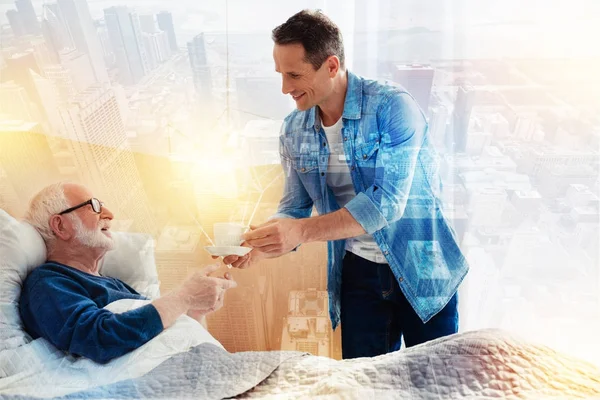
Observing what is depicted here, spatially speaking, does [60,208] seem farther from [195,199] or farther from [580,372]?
[580,372]

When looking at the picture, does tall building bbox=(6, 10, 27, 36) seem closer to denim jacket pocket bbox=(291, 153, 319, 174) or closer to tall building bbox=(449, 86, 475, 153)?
denim jacket pocket bbox=(291, 153, 319, 174)

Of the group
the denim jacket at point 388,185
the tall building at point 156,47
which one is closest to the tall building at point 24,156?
the tall building at point 156,47

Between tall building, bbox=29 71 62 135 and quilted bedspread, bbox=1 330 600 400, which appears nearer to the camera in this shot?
quilted bedspread, bbox=1 330 600 400

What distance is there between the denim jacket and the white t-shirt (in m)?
0.02

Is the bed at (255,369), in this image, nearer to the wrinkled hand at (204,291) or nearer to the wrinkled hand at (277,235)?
the wrinkled hand at (204,291)

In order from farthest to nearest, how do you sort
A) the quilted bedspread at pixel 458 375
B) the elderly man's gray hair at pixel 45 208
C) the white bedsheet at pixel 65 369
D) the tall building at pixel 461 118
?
the tall building at pixel 461 118, the elderly man's gray hair at pixel 45 208, the white bedsheet at pixel 65 369, the quilted bedspread at pixel 458 375

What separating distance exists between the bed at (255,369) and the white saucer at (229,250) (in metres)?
0.24

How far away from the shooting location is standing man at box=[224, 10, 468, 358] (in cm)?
121

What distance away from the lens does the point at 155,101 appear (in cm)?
141

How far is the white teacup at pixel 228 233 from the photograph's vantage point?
135 cm

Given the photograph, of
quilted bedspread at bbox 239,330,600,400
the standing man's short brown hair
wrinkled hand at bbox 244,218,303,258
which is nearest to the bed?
quilted bedspread at bbox 239,330,600,400

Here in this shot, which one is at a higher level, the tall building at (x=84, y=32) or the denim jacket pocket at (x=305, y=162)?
the tall building at (x=84, y=32)

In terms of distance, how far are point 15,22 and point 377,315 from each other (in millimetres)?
1613

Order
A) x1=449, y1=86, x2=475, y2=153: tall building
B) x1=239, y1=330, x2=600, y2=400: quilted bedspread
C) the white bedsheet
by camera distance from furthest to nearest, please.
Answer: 1. x1=449, y1=86, x2=475, y2=153: tall building
2. the white bedsheet
3. x1=239, y1=330, x2=600, y2=400: quilted bedspread
